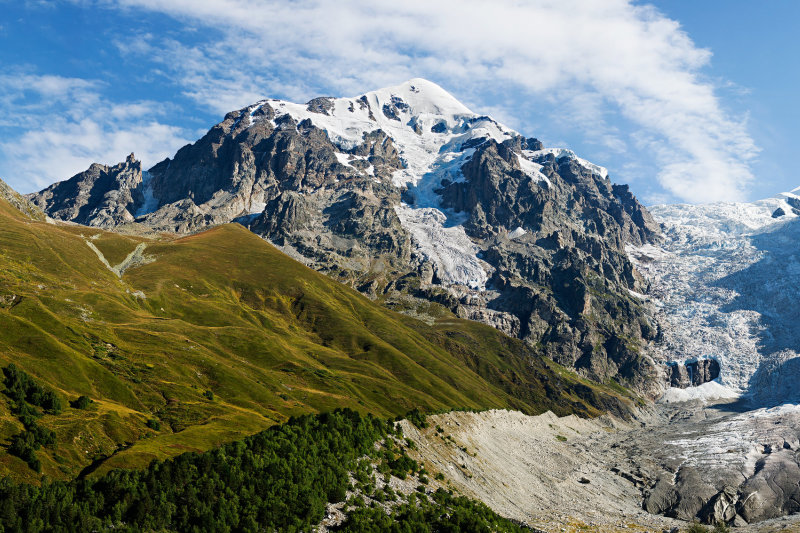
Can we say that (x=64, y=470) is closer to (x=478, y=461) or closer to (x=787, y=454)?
(x=478, y=461)

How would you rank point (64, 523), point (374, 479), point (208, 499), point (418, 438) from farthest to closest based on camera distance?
point (418, 438) → point (374, 479) → point (208, 499) → point (64, 523)

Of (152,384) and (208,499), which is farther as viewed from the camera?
(152,384)

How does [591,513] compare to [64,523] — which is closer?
[64,523]

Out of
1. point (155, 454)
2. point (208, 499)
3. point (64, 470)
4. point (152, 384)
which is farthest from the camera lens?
point (152, 384)

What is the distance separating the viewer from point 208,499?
2056 inches

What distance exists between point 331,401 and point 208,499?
13763 cm

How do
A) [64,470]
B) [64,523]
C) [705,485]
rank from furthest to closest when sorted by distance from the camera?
[705,485] < [64,470] < [64,523]

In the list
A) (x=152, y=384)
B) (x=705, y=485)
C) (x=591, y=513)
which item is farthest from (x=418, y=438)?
(x=705, y=485)

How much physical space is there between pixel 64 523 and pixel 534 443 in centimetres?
17420

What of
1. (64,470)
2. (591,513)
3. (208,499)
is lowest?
(591,513)

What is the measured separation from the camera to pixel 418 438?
305 ft

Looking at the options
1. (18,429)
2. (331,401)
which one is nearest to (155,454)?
(18,429)

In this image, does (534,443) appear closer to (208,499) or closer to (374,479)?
(374,479)

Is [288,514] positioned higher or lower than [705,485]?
higher
